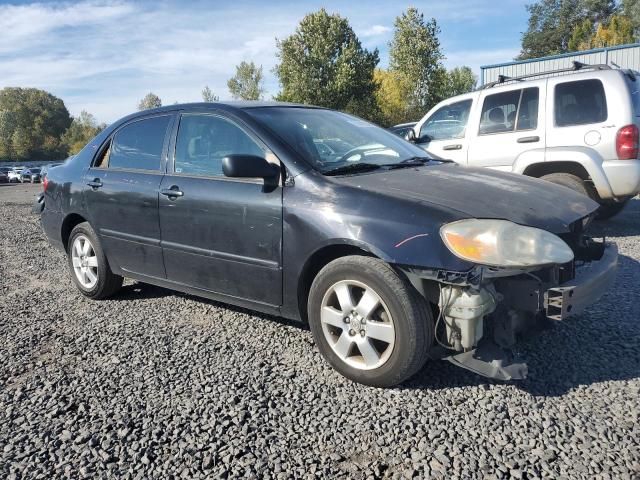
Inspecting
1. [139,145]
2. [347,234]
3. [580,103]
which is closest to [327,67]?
[580,103]

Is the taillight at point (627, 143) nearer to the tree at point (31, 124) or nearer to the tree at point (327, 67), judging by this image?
the tree at point (327, 67)

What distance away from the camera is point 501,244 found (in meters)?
2.56

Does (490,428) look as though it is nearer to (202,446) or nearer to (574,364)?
(574,364)

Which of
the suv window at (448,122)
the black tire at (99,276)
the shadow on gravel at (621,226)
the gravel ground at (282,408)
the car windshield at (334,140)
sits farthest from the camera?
the suv window at (448,122)

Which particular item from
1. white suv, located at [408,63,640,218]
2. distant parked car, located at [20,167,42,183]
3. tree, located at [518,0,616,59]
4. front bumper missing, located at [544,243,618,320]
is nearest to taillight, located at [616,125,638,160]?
white suv, located at [408,63,640,218]

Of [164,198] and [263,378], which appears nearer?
[263,378]

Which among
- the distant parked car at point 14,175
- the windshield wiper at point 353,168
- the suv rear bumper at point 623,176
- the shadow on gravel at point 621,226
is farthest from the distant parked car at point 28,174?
the windshield wiper at point 353,168

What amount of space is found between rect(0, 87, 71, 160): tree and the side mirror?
276 feet

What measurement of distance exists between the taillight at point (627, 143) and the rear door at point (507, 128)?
798 millimetres

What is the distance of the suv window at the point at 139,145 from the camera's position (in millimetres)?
4109

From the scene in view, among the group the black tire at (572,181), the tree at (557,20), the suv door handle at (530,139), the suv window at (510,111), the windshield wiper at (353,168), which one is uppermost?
the tree at (557,20)

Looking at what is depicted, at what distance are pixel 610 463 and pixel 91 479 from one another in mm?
2149

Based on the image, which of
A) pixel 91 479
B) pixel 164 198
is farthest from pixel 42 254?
pixel 91 479

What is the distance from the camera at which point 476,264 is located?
2543 mm
